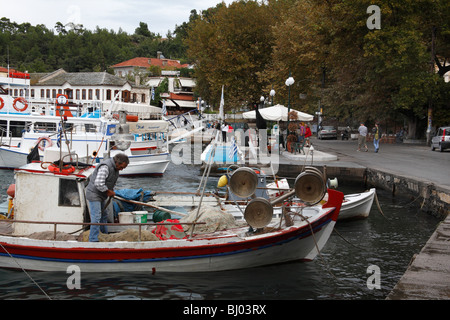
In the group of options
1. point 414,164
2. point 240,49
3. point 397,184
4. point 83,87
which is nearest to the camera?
point 397,184

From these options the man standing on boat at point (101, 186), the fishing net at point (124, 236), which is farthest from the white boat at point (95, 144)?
the man standing on boat at point (101, 186)

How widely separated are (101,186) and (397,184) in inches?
522

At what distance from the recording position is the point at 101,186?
→ 8.48 metres

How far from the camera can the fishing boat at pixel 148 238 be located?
8.85 meters

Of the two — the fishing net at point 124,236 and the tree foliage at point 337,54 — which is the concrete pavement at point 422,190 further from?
the tree foliage at point 337,54

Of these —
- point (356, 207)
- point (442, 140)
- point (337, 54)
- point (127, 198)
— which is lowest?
point (356, 207)

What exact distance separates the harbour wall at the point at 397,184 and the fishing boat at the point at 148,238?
2.31 meters

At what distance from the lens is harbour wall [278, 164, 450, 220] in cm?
1473

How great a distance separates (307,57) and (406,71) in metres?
7.19

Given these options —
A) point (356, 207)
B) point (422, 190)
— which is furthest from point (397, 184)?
point (356, 207)

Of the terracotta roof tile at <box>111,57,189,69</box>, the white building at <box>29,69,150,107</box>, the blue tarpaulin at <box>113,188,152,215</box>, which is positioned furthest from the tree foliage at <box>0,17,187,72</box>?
the blue tarpaulin at <box>113,188,152,215</box>

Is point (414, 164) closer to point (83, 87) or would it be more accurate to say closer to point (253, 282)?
point (253, 282)

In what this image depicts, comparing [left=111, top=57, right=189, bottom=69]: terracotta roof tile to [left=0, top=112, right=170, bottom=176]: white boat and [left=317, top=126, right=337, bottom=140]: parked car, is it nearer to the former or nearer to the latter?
[left=317, top=126, right=337, bottom=140]: parked car
